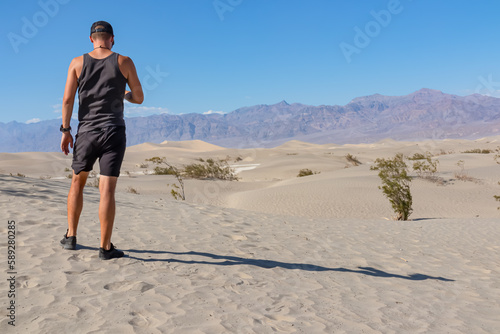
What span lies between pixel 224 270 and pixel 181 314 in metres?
1.24

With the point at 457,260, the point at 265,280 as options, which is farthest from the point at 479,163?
the point at 265,280

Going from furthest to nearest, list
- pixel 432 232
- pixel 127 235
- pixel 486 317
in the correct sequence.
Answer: pixel 432 232 < pixel 127 235 < pixel 486 317

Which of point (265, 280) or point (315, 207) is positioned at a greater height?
point (265, 280)

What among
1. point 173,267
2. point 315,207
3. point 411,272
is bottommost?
point 315,207

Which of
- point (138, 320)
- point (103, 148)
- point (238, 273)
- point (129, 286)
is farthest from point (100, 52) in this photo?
point (238, 273)

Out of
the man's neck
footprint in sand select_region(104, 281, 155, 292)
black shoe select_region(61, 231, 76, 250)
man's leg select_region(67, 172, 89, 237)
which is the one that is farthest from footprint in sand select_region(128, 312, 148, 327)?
the man's neck

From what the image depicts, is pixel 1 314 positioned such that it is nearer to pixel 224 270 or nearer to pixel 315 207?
pixel 224 270

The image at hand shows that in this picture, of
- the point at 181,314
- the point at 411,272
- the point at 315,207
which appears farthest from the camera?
the point at 315,207

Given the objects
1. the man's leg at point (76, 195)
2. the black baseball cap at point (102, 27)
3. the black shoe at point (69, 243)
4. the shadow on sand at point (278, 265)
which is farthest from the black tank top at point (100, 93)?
the shadow on sand at point (278, 265)

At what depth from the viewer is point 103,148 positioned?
3770 millimetres

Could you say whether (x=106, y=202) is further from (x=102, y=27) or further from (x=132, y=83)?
(x=102, y=27)

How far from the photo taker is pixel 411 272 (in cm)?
496

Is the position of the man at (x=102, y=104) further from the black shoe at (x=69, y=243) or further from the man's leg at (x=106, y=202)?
the black shoe at (x=69, y=243)

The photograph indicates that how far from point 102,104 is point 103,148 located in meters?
0.42
